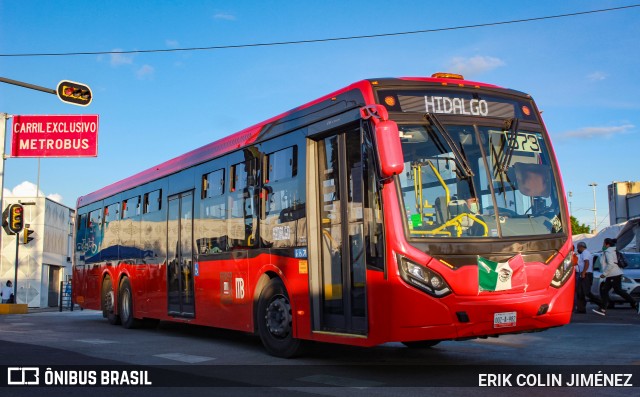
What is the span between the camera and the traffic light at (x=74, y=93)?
1739cm

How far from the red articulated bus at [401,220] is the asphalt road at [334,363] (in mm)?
518

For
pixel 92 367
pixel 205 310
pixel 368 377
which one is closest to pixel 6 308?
pixel 205 310

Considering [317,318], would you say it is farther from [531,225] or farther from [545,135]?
[545,135]

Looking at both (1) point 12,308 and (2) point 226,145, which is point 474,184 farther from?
(1) point 12,308

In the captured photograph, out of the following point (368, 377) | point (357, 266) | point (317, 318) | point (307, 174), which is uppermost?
point (307, 174)

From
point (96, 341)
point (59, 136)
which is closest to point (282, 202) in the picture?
point (96, 341)

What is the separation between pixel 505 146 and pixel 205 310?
6.19 m

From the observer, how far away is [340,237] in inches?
337

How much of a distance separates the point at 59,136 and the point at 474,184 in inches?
663

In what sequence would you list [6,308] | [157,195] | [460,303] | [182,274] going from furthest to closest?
[6,308] < [157,195] < [182,274] < [460,303]

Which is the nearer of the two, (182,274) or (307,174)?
(307,174)

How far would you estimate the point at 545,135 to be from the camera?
8742 mm

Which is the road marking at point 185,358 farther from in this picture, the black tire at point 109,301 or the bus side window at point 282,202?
the black tire at point 109,301

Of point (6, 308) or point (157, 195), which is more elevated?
point (157, 195)
